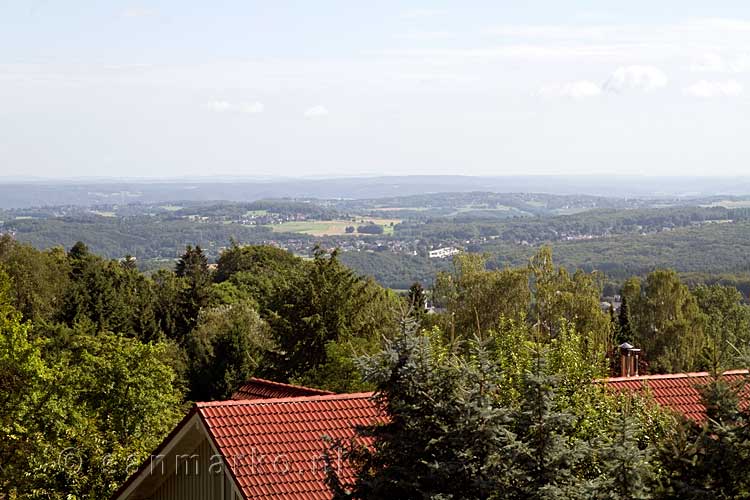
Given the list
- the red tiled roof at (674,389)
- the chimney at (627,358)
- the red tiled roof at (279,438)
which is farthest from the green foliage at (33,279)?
the red tiled roof at (674,389)

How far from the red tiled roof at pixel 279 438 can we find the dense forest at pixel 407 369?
1.12 metres

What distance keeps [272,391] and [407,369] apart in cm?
774

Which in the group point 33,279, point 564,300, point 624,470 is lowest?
point 33,279

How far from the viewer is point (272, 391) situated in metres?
18.3

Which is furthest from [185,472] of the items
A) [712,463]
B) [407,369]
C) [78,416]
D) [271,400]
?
[78,416]

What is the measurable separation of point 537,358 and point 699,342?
44995mm

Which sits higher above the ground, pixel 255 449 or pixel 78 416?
pixel 255 449

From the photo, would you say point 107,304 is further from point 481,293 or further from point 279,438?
point 279,438

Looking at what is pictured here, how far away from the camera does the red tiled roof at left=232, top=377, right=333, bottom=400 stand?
17453mm

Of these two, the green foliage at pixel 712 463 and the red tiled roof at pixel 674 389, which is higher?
the green foliage at pixel 712 463

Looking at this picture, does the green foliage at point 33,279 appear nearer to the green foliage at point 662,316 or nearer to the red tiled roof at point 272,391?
the green foliage at point 662,316

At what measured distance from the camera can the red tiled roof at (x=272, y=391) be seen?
1745cm

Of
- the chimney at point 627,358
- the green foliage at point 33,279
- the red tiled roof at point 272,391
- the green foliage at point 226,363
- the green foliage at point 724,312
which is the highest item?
the red tiled roof at point 272,391

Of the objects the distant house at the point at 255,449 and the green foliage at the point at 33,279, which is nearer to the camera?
the distant house at the point at 255,449
